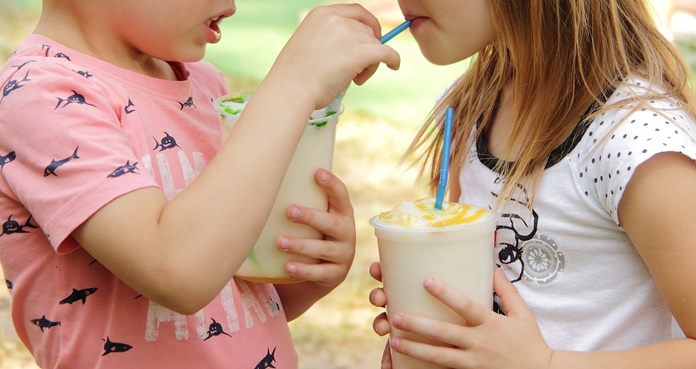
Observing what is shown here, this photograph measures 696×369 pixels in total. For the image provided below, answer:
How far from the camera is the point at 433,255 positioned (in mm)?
1301

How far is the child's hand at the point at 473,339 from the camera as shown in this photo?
4.29ft

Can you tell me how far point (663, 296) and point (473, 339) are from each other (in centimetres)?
31

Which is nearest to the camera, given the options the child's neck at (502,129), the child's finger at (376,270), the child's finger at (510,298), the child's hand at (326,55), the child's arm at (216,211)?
the child's arm at (216,211)

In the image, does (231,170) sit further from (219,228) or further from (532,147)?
(532,147)

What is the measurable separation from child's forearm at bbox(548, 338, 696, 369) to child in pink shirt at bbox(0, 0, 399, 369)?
393mm

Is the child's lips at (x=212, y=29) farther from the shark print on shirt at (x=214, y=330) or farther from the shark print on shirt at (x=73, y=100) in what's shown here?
the shark print on shirt at (x=214, y=330)

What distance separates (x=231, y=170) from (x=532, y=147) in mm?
552

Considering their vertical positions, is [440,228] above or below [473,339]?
above

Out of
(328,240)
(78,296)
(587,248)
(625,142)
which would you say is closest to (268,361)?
(328,240)

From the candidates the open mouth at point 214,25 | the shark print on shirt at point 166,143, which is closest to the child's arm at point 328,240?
the shark print on shirt at point 166,143

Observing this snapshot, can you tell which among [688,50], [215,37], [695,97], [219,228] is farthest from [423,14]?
[688,50]

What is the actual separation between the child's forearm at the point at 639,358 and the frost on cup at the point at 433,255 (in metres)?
0.15

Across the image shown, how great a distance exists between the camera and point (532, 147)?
1502 millimetres

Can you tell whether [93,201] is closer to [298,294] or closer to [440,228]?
[440,228]
